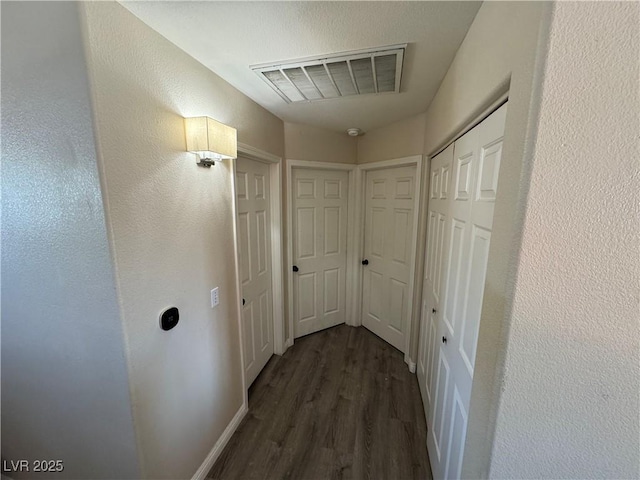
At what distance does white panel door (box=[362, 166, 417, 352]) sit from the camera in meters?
2.35

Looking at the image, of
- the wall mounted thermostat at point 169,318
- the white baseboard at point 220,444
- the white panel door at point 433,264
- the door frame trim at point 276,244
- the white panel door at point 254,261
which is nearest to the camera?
the wall mounted thermostat at point 169,318

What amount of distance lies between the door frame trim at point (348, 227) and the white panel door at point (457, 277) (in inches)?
43.4

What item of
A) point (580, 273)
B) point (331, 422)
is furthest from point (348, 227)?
point (580, 273)

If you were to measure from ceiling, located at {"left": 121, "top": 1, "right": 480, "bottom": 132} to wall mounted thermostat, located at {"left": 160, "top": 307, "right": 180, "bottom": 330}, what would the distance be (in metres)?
1.23

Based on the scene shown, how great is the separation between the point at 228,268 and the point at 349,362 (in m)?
1.54

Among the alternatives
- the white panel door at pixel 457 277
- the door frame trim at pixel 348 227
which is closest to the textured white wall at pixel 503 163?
the white panel door at pixel 457 277

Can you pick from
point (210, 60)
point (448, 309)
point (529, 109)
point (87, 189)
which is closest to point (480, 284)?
point (448, 309)

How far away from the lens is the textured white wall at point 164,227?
0.91 meters

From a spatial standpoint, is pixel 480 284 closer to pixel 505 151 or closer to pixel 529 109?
pixel 505 151

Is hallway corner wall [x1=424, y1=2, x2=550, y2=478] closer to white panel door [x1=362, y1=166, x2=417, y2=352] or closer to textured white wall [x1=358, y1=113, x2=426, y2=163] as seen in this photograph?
textured white wall [x1=358, y1=113, x2=426, y2=163]

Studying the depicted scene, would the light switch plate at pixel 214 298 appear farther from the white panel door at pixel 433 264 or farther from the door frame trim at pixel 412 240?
the door frame trim at pixel 412 240

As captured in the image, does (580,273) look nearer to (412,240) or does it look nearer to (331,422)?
(412,240)

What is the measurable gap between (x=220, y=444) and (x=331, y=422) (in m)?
0.74

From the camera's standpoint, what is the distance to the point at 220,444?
1.56m
